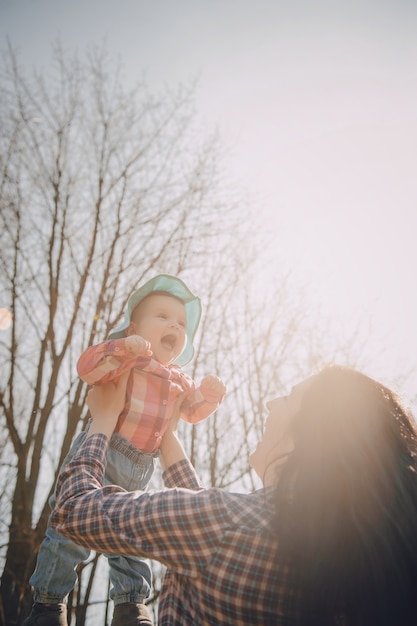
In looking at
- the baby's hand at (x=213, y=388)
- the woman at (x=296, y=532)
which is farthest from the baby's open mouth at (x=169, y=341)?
the woman at (x=296, y=532)

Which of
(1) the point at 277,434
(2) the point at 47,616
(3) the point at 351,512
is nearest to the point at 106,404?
(1) the point at 277,434

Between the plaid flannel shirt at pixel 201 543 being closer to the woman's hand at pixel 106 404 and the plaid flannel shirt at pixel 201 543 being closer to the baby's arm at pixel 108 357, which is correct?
the woman's hand at pixel 106 404

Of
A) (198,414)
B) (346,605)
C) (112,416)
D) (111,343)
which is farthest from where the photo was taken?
(198,414)

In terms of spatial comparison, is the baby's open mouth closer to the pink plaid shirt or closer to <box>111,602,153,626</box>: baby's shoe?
the pink plaid shirt

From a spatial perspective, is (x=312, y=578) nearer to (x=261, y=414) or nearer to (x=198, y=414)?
(x=198, y=414)

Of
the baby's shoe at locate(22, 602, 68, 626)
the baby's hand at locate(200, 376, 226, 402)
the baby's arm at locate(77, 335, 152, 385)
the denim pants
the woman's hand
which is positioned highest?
the baby's arm at locate(77, 335, 152, 385)

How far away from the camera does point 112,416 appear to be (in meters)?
1.87

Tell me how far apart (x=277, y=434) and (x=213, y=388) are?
774 millimetres

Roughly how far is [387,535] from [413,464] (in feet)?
0.90

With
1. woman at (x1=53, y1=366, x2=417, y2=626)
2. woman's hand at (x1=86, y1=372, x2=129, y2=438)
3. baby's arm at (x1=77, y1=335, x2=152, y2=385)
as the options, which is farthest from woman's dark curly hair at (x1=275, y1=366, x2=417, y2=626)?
Result: baby's arm at (x1=77, y1=335, x2=152, y2=385)

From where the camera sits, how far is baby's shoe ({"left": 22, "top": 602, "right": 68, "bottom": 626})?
1862mm

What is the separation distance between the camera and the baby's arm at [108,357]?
6.74 feet

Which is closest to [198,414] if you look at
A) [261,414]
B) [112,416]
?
[112,416]

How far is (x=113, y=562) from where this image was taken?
2.17 metres
